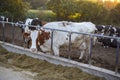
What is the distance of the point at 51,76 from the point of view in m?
6.20

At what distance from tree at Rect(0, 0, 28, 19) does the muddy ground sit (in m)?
14.0

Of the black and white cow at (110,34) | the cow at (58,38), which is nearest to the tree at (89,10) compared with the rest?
the black and white cow at (110,34)

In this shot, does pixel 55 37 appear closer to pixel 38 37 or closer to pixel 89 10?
pixel 38 37

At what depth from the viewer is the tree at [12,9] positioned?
849 inches

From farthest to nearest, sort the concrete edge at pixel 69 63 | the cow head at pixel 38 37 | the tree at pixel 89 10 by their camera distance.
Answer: the tree at pixel 89 10
the cow head at pixel 38 37
the concrete edge at pixel 69 63

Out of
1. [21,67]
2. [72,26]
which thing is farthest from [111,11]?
[21,67]

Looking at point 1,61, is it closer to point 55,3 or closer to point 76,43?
point 76,43

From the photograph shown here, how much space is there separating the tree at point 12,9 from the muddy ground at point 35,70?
14.0m

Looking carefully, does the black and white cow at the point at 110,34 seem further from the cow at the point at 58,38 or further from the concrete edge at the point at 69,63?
the concrete edge at the point at 69,63

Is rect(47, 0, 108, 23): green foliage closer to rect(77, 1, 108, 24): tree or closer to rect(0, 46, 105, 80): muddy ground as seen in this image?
rect(77, 1, 108, 24): tree

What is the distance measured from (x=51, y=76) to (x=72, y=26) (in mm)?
2605

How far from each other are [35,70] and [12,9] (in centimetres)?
1578

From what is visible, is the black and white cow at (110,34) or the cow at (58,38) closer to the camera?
the cow at (58,38)

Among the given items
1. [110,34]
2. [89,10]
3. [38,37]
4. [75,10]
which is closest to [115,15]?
[89,10]
